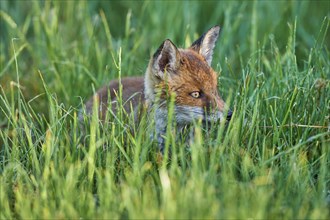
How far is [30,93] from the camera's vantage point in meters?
7.49

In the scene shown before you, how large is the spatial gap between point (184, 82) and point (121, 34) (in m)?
3.28

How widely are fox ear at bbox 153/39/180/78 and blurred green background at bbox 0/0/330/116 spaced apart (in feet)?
3.30

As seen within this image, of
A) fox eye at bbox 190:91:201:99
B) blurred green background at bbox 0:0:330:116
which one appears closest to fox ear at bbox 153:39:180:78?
fox eye at bbox 190:91:201:99

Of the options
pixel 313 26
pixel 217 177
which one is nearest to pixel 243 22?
pixel 313 26

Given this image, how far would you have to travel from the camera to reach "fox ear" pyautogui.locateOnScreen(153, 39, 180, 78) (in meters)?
5.92

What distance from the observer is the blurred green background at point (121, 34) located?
7.36m

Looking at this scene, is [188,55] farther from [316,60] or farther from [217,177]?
[217,177]

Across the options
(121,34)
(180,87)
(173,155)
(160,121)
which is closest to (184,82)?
(180,87)

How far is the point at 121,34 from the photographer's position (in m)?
9.12

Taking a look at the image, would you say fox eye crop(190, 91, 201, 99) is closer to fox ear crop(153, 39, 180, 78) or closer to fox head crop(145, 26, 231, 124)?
fox head crop(145, 26, 231, 124)

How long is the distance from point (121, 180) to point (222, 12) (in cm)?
458

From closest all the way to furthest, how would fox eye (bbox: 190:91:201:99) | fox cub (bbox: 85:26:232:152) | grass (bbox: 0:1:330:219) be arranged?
grass (bbox: 0:1:330:219) < fox cub (bbox: 85:26:232:152) < fox eye (bbox: 190:91:201:99)

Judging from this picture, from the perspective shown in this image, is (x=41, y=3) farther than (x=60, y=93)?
Yes

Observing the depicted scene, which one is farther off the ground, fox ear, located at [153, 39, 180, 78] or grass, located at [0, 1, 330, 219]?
fox ear, located at [153, 39, 180, 78]
